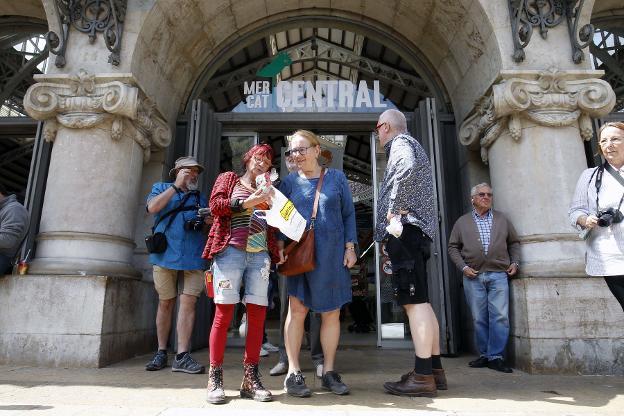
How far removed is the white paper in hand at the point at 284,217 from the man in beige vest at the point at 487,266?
2426 millimetres

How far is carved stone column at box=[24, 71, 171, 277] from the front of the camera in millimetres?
4434

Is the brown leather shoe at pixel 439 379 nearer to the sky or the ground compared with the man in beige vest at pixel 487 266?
nearer to the ground

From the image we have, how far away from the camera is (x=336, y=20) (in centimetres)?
647

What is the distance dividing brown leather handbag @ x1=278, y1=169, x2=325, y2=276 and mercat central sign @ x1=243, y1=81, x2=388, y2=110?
366 cm

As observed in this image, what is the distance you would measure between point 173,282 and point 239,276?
1462 mm

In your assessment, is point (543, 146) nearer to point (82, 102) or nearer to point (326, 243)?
point (326, 243)

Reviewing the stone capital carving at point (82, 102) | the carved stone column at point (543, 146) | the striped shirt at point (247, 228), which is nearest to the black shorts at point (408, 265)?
the striped shirt at point (247, 228)

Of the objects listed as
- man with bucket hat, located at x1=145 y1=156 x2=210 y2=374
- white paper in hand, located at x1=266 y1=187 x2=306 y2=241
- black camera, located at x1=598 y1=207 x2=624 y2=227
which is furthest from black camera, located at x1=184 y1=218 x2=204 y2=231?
black camera, located at x1=598 y1=207 x2=624 y2=227

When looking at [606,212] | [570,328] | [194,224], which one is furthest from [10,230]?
[570,328]

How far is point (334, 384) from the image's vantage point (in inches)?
116

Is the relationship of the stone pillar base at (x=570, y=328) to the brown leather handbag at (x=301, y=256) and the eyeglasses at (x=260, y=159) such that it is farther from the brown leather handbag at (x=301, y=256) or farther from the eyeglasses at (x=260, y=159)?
the eyeglasses at (x=260, y=159)

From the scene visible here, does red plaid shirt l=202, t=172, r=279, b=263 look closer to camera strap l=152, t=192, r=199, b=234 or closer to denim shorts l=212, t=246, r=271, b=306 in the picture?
denim shorts l=212, t=246, r=271, b=306

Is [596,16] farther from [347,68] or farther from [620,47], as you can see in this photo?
[347,68]

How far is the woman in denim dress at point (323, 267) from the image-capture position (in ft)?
9.92
